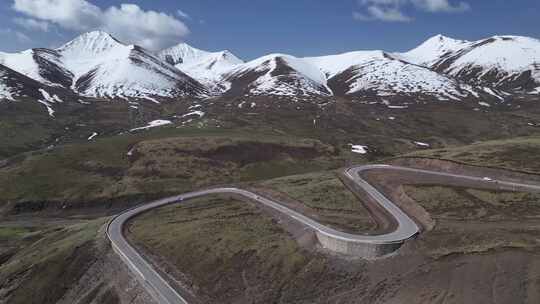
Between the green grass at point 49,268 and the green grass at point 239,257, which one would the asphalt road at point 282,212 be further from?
the green grass at point 49,268

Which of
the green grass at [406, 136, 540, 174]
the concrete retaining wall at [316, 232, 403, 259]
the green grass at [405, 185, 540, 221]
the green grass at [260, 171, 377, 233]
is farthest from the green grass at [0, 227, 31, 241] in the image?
the green grass at [406, 136, 540, 174]

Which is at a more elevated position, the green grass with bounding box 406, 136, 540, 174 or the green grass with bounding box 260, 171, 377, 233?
the green grass with bounding box 406, 136, 540, 174

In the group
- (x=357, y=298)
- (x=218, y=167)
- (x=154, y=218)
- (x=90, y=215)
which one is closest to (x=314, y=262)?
(x=357, y=298)

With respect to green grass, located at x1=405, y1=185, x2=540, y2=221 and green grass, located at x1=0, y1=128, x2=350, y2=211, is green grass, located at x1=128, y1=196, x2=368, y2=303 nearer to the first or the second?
green grass, located at x1=405, y1=185, x2=540, y2=221

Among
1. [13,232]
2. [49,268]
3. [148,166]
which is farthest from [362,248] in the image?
[148,166]

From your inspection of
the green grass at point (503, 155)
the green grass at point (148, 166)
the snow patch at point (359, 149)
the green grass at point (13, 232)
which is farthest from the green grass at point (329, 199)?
the snow patch at point (359, 149)
